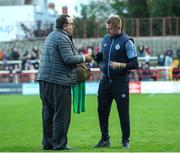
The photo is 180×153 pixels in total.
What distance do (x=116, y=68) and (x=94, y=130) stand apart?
422cm

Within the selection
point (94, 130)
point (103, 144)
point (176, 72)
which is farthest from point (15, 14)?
point (103, 144)

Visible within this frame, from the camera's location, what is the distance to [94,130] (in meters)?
14.8

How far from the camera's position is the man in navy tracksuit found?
35.4ft

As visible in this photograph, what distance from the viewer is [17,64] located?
123ft

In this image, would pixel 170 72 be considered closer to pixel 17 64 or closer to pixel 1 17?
pixel 17 64

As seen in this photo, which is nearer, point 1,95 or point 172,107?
point 172,107

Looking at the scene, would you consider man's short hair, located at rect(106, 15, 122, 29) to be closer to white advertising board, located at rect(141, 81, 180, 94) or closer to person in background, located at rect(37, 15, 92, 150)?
person in background, located at rect(37, 15, 92, 150)

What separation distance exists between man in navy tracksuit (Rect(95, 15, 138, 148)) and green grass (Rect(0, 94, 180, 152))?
23.9 inches

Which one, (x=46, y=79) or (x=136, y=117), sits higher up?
(x=46, y=79)

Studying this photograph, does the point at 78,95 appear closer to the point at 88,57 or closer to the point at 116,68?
the point at 88,57

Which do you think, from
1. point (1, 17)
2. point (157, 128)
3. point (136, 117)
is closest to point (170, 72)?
point (136, 117)

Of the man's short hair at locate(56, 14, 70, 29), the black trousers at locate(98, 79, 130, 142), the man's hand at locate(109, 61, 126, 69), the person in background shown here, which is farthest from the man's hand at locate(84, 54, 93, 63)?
the man's short hair at locate(56, 14, 70, 29)

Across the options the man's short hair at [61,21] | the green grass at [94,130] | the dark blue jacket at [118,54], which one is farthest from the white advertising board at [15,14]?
the man's short hair at [61,21]

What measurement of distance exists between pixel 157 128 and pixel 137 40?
3302cm
